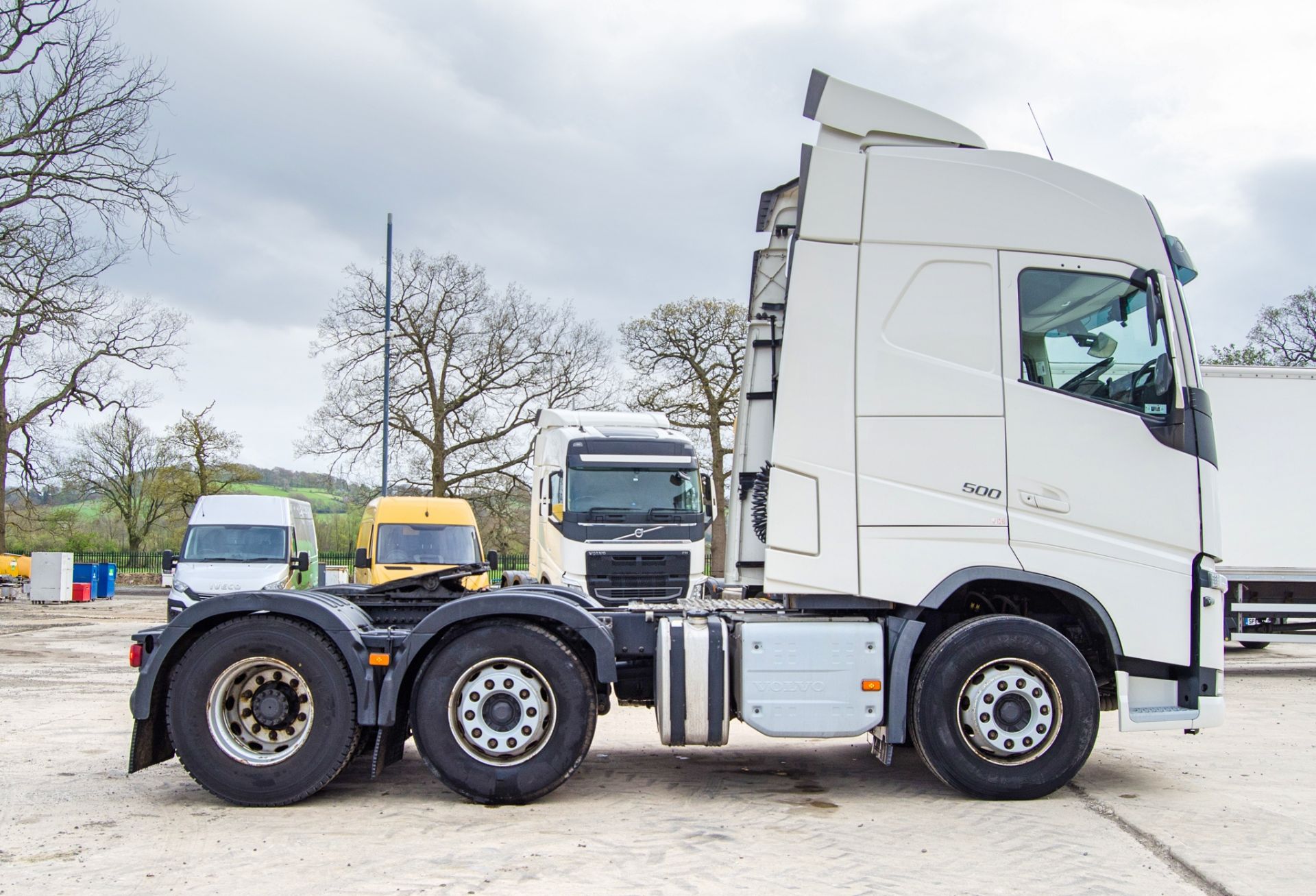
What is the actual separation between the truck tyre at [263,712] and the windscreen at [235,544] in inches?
474

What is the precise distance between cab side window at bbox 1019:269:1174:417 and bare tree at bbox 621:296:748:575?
942 inches

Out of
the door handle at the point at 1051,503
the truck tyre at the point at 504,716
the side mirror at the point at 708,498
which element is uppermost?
the side mirror at the point at 708,498

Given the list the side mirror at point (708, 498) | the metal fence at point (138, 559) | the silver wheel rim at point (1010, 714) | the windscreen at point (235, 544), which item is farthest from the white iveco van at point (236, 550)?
the metal fence at point (138, 559)

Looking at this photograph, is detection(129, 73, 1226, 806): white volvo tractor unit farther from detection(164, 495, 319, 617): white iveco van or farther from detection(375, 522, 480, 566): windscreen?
detection(375, 522, 480, 566): windscreen

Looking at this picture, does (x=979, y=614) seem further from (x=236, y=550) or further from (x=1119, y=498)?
(x=236, y=550)

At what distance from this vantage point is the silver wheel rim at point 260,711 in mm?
6199

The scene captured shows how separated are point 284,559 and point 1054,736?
47.9ft

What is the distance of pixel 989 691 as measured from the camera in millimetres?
6211

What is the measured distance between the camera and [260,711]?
6230mm

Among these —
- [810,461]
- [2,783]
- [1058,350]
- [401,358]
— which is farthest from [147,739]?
[401,358]

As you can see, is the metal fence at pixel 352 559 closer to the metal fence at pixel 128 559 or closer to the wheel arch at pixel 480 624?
the metal fence at pixel 128 559

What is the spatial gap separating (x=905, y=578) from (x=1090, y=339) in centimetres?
186

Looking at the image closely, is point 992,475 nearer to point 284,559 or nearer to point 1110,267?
point 1110,267

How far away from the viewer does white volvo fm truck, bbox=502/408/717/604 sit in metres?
14.8
